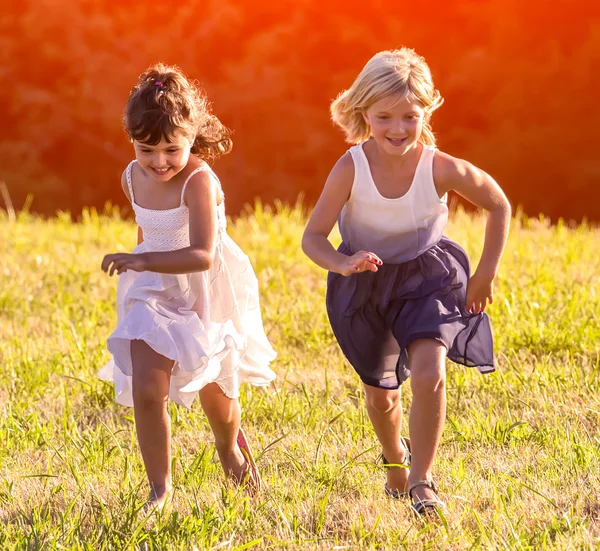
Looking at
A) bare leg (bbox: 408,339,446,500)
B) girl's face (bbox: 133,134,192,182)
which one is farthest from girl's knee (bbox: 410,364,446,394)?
girl's face (bbox: 133,134,192,182)

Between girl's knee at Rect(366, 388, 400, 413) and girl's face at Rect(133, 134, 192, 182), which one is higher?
girl's face at Rect(133, 134, 192, 182)

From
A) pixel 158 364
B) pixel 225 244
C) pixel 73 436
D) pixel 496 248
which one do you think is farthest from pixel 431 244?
pixel 73 436

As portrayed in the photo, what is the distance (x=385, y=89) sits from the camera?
3.02m

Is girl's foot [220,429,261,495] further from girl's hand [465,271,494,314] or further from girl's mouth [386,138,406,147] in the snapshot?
girl's mouth [386,138,406,147]

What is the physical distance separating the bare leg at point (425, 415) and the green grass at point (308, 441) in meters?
0.15

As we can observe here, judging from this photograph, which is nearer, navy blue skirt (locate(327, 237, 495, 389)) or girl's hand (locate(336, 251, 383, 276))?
girl's hand (locate(336, 251, 383, 276))

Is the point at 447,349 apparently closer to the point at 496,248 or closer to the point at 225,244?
the point at 496,248

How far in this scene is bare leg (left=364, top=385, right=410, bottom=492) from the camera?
3.25 m

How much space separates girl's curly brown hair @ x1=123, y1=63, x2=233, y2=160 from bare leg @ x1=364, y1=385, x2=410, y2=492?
99 cm

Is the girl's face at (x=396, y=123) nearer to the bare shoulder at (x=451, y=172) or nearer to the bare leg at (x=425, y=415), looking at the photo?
the bare shoulder at (x=451, y=172)

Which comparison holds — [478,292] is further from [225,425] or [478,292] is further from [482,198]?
[225,425]

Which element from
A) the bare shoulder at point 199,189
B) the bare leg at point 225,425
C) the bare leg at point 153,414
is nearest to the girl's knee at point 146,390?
the bare leg at point 153,414

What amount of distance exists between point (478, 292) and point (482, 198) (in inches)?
11.9

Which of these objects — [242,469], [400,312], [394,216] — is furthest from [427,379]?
[242,469]
